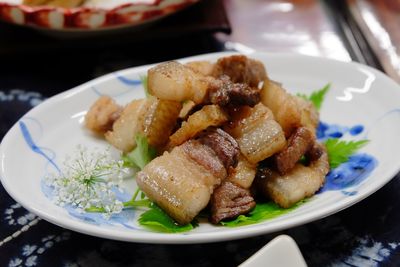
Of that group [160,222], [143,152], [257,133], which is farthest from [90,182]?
[257,133]

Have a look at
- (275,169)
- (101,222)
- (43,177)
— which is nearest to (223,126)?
(275,169)

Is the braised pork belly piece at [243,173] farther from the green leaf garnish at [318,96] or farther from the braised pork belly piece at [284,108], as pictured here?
the green leaf garnish at [318,96]

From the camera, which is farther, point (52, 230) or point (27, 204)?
point (52, 230)

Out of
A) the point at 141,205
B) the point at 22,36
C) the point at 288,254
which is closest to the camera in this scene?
the point at 288,254

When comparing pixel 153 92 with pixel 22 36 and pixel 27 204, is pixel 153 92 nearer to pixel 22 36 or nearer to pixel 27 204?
pixel 27 204

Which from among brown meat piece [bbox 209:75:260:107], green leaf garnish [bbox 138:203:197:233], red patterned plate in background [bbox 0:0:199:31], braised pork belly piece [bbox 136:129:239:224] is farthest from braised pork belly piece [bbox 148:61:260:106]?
red patterned plate in background [bbox 0:0:199:31]

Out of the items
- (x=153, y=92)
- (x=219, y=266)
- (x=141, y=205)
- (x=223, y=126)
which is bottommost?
(x=219, y=266)

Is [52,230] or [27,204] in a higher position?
[27,204]
